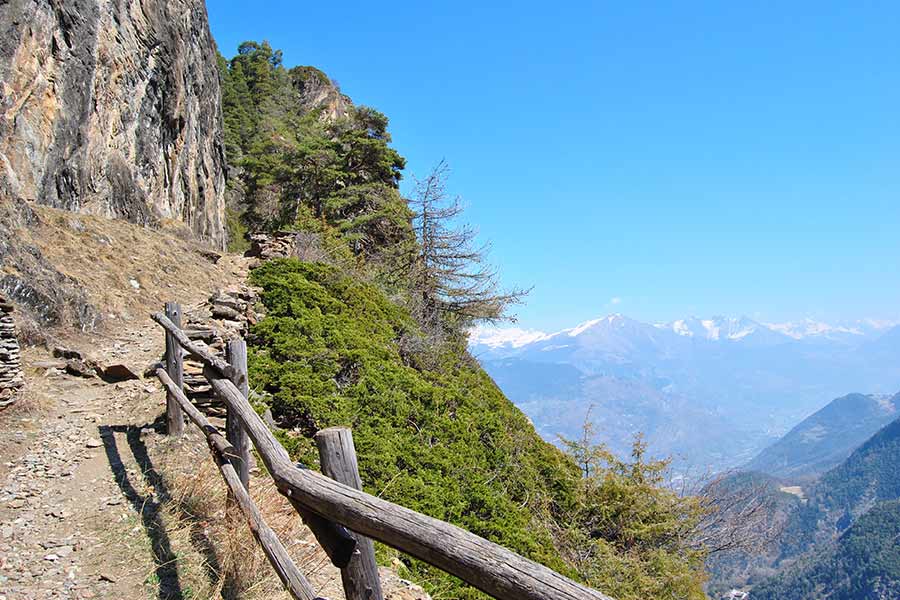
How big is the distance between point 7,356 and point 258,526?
16.0 ft

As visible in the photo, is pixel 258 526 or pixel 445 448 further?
pixel 445 448

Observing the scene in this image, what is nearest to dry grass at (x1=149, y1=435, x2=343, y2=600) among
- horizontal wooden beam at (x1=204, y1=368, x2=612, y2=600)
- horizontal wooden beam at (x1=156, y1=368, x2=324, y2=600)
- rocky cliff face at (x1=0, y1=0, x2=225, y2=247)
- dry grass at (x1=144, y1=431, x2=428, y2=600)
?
dry grass at (x1=144, y1=431, x2=428, y2=600)

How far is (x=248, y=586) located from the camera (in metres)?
3.73

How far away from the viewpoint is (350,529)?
2.43 metres

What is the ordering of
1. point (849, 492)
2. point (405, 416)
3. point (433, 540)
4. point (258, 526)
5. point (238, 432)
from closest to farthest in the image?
1. point (433, 540)
2. point (258, 526)
3. point (238, 432)
4. point (405, 416)
5. point (849, 492)

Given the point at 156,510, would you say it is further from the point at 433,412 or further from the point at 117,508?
the point at 433,412

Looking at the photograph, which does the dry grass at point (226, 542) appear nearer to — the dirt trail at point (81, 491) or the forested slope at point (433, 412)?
the dirt trail at point (81, 491)

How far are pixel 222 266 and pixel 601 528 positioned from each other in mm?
14033

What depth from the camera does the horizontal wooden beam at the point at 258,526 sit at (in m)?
3.12

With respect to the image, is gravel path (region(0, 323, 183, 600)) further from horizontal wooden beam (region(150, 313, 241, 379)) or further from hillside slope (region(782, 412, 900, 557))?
hillside slope (region(782, 412, 900, 557))

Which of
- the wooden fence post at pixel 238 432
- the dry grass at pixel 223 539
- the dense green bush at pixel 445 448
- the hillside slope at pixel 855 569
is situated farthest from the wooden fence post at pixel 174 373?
the hillside slope at pixel 855 569

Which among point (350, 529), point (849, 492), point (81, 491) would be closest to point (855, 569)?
point (849, 492)

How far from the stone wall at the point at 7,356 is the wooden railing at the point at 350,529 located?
3.64 metres

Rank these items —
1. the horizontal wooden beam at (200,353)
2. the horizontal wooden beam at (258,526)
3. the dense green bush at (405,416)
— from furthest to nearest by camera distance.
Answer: the dense green bush at (405,416)
the horizontal wooden beam at (200,353)
the horizontal wooden beam at (258,526)
